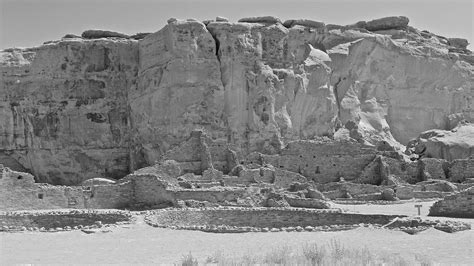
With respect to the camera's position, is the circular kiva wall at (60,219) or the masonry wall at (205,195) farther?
the masonry wall at (205,195)

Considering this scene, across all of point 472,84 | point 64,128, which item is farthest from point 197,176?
point 472,84

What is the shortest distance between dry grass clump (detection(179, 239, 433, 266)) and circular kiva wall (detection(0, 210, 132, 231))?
775cm

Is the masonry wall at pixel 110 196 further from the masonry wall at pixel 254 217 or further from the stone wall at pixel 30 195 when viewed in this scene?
the masonry wall at pixel 254 217

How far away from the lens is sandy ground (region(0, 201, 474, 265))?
1352cm

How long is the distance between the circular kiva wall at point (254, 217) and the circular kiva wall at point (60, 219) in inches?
48.9

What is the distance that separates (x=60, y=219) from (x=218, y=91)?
894 inches

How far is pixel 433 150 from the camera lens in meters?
42.7

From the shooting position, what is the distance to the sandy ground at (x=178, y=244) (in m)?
13.5

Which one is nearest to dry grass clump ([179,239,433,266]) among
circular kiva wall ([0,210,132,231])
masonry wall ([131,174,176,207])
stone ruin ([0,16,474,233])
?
circular kiva wall ([0,210,132,231])

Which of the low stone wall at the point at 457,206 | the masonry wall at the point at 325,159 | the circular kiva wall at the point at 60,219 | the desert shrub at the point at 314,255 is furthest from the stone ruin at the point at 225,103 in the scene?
the desert shrub at the point at 314,255

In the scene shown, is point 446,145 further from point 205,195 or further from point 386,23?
point 205,195

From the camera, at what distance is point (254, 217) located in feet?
68.0

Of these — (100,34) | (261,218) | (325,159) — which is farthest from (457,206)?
(100,34)

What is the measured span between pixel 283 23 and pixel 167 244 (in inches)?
1323
